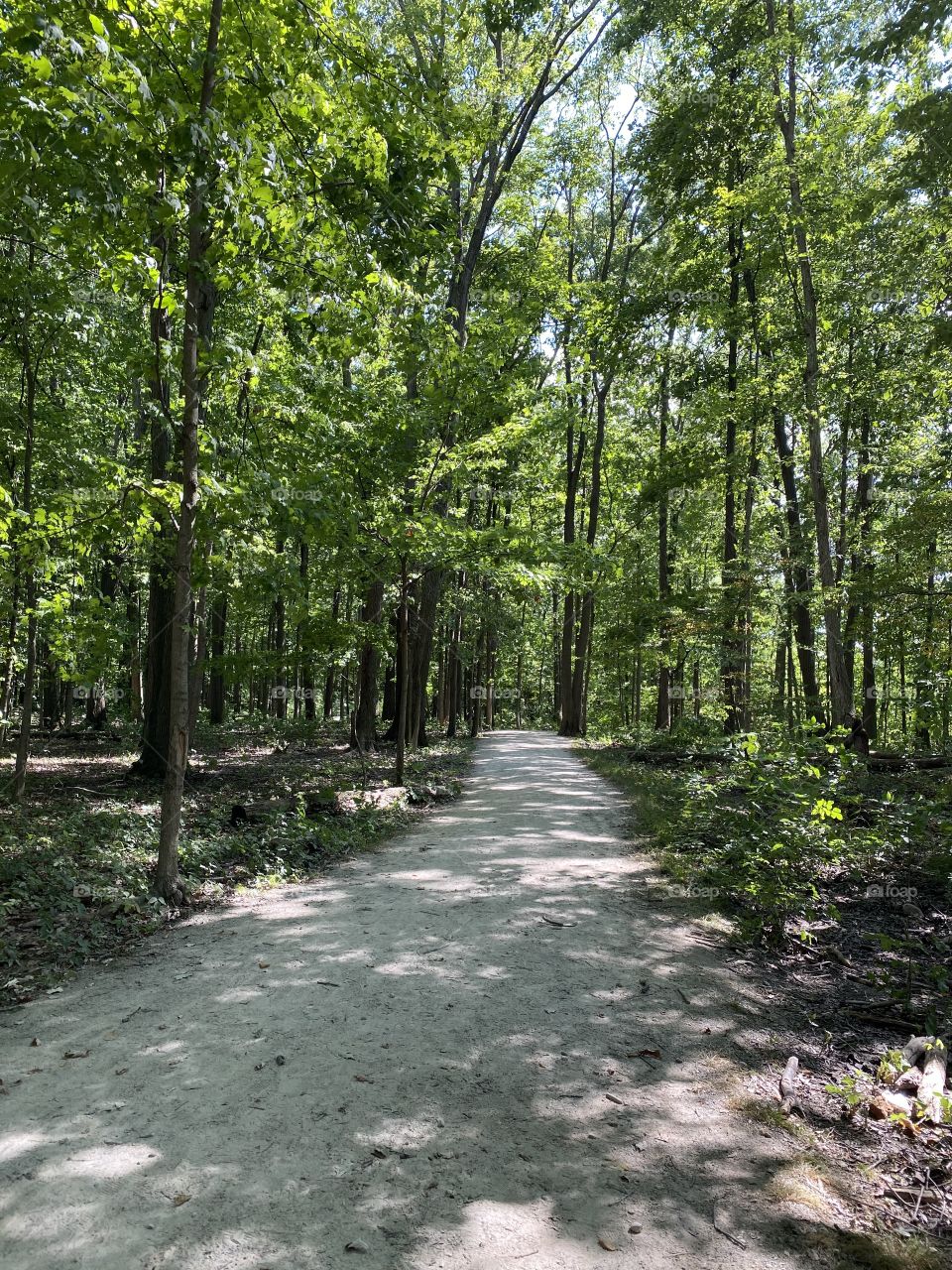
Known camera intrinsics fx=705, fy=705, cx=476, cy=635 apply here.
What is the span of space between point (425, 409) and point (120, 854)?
23.8ft

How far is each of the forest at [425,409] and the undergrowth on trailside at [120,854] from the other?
0.05 meters

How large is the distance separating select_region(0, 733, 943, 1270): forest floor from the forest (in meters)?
0.97

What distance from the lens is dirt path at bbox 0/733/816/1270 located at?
218 centimetres

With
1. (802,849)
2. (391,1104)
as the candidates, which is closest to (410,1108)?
(391,1104)

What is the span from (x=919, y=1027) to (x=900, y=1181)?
1270mm

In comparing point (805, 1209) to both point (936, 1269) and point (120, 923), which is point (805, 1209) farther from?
point (120, 923)

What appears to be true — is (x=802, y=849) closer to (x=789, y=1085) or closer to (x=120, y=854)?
(x=789, y=1085)

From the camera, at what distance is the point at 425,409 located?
34.6 ft

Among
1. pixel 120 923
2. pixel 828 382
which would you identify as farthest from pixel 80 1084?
pixel 828 382

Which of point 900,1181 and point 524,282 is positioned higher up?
point 524,282

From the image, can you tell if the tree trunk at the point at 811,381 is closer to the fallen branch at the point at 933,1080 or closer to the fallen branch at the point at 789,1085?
the fallen branch at the point at 933,1080

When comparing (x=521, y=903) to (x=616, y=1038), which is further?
(x=521, y=903)

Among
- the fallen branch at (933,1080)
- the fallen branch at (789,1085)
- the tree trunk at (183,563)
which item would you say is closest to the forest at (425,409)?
the tree trunk at (183,563)

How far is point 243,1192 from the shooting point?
234cm
